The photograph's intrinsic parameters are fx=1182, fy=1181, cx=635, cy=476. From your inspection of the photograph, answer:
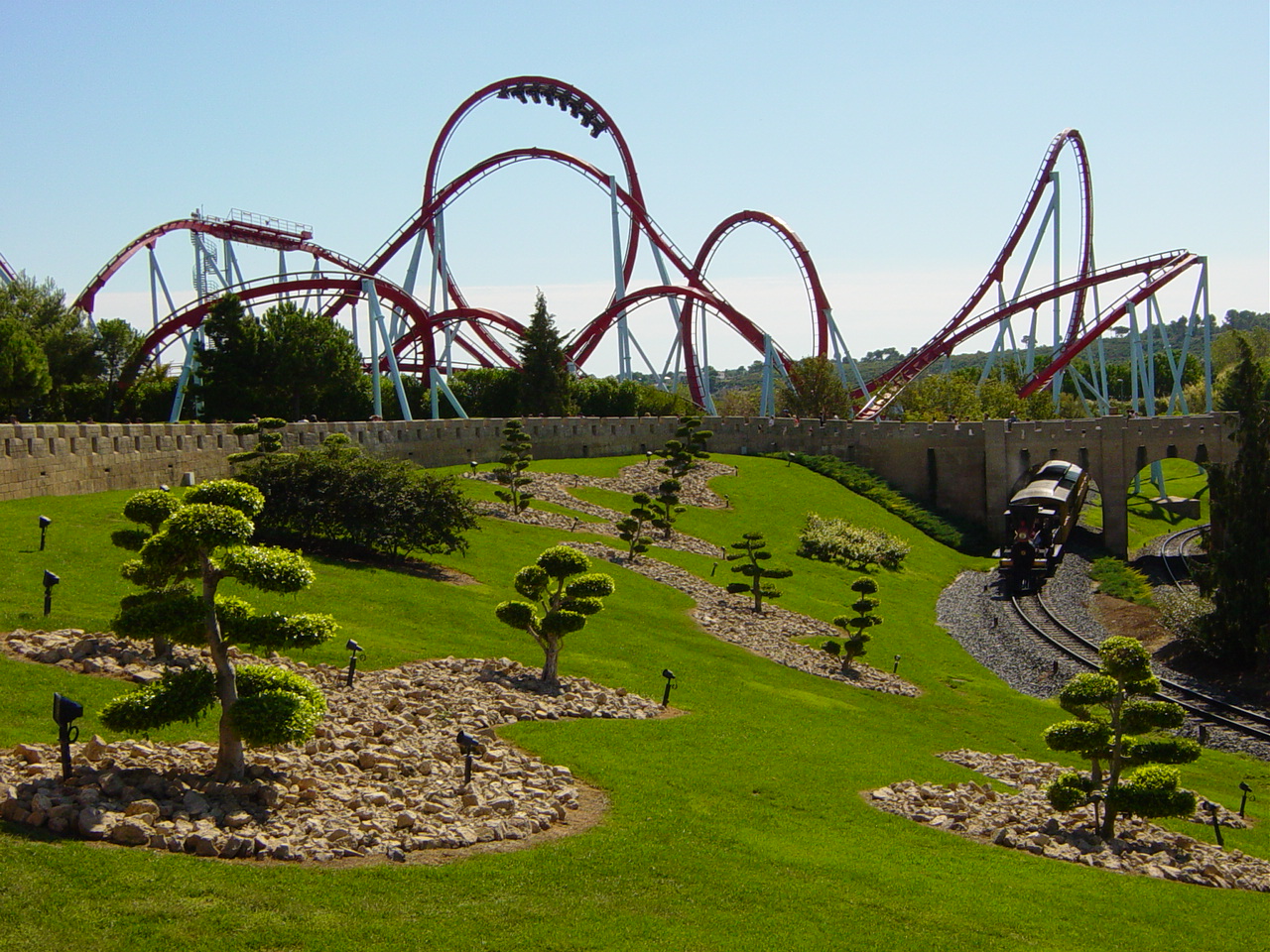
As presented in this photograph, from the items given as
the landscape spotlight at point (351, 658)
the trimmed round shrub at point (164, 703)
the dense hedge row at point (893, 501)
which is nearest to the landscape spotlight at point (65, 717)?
the trimmed round shrub at point (164, 703)

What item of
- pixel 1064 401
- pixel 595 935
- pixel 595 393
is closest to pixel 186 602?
pixel 595 935

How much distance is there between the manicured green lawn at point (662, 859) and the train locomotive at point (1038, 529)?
21.6m

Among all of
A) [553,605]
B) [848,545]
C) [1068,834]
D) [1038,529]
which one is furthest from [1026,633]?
[1068,834]

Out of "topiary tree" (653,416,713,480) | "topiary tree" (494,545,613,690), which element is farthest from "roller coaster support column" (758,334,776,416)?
"topiary tree" (494,545,613,690)

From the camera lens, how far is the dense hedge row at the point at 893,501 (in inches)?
2389

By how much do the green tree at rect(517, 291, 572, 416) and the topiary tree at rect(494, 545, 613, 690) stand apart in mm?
46523

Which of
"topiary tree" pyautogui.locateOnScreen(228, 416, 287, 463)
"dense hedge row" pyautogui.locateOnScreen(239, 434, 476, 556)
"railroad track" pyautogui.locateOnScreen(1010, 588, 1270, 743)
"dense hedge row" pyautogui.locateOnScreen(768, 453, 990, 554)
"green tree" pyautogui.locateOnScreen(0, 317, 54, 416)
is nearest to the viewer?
"railroad track" pyautogui.locateOnScreen(1010, 588, 1270, 743)

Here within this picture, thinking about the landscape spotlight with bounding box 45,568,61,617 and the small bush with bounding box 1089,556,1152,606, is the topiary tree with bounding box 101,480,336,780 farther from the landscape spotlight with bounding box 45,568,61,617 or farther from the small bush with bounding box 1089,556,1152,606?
the small bush with bounding box 1089,556,1152,606

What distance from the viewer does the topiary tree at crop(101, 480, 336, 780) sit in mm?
13516

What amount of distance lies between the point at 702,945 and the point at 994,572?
45.7 meters

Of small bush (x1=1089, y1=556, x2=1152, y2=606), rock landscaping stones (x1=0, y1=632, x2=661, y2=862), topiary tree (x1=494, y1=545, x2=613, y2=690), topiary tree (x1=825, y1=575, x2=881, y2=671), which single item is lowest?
small bush (x1=1089, y1=556, x2=1152, y2=606)

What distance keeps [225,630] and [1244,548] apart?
112ft

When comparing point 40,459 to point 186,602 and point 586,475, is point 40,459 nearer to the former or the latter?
point 186,602

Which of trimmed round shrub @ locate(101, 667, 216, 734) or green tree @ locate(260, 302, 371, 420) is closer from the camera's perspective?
trimmed round shrub @ locate(101, 667, 216, 734)
